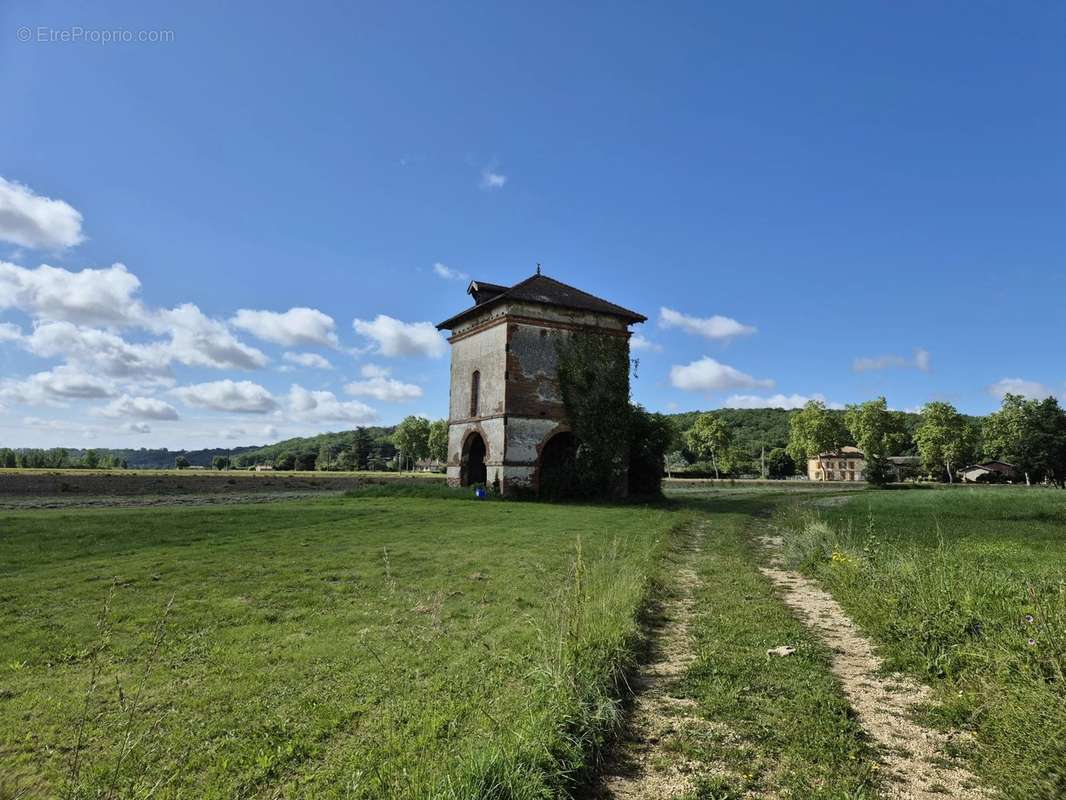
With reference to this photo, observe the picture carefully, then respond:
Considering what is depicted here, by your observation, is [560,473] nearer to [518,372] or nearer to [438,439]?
[518,372]

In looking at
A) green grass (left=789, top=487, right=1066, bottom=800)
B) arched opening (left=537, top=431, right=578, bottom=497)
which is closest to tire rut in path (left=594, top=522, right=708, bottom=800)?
green grass (left=789, top=487, right=1066, bottom=800)

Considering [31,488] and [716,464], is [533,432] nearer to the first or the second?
[31,488]

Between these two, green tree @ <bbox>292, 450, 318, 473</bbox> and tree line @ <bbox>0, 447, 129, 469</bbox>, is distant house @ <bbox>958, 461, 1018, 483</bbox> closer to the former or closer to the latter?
green tree @ <bbox>292, 450, 318, 473</bbox>

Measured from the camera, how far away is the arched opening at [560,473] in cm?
2917

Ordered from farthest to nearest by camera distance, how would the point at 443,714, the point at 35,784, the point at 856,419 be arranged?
the point at 856,419
the point at 443,714
the point at 35,784

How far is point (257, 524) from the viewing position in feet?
55.2

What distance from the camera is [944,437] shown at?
79.8 meters

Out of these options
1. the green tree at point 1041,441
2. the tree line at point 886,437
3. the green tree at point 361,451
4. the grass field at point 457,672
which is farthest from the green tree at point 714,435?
the grass field at point 457,672

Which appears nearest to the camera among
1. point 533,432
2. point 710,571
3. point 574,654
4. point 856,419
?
point 574,654

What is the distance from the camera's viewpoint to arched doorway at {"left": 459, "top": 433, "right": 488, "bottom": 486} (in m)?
32.3

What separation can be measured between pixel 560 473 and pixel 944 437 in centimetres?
7354

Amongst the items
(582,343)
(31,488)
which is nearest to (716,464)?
(582,343)

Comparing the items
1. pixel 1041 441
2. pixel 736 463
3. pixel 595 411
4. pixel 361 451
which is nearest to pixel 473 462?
pixel 595 411

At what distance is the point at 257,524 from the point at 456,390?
17166 millimetres
